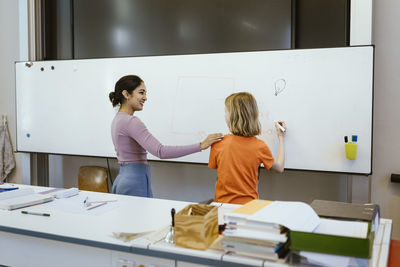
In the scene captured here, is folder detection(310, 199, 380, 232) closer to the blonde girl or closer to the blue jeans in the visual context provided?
the blonde girl

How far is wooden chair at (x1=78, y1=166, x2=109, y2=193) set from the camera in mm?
3615

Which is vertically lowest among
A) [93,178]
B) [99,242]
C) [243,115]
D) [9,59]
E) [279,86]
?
[93,178]

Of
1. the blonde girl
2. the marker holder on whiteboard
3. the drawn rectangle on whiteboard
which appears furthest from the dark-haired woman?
the marker holder on whiteboard

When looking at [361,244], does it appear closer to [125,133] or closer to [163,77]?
[125,133]

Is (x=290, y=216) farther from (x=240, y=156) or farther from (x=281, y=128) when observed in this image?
(x=281, y=128)

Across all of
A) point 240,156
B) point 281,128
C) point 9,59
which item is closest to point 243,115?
point 240,156

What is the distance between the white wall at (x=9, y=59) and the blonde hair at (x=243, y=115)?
2877 mm

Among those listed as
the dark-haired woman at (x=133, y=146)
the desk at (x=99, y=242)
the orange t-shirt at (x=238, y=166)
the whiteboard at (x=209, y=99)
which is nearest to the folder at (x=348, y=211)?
the desk at (x=99, y=242)

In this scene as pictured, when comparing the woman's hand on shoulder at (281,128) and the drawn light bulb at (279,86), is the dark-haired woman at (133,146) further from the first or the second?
the drawn light bulb at (279,86)

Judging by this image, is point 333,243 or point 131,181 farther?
point 131,181

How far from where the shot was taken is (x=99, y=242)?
4.33ft

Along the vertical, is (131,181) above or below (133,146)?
below

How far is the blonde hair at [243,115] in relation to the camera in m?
1.96

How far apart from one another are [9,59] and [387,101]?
367 centimetres
